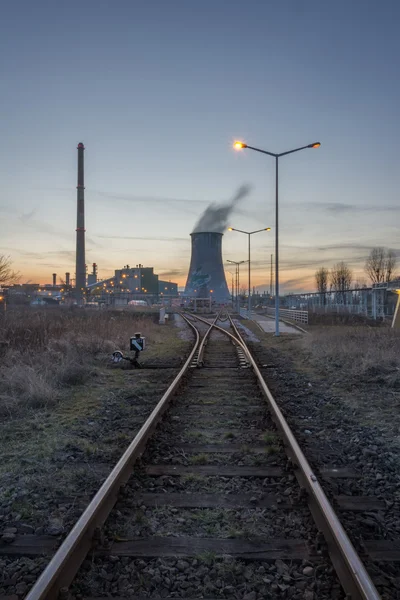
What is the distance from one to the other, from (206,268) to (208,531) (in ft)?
242

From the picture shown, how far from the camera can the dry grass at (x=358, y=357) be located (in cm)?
998

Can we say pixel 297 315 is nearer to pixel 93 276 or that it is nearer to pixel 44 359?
pixel 44 359

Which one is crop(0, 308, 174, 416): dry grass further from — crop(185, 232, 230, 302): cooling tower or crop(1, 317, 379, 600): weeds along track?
crop(185, 232, 230, 302): cooling tower

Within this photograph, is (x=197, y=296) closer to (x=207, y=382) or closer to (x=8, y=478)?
(x=207, y=382)

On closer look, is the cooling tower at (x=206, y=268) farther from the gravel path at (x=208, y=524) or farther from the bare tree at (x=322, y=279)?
the gravel path at (x=208, y=524)

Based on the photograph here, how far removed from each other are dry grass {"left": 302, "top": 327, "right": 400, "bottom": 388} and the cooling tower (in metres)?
59.6

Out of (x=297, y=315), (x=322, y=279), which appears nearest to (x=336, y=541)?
(x=297, y=315)

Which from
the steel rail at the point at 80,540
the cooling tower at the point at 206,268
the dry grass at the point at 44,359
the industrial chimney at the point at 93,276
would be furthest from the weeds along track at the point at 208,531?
the industrial chimney at the point at 93,276

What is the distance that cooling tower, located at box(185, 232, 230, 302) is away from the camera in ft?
250

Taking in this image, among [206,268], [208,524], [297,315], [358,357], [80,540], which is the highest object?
[206,268]

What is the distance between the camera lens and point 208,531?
3.33 m

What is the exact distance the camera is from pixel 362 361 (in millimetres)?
10961

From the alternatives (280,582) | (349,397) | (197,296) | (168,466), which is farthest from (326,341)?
(197,296)

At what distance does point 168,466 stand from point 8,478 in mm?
1568
